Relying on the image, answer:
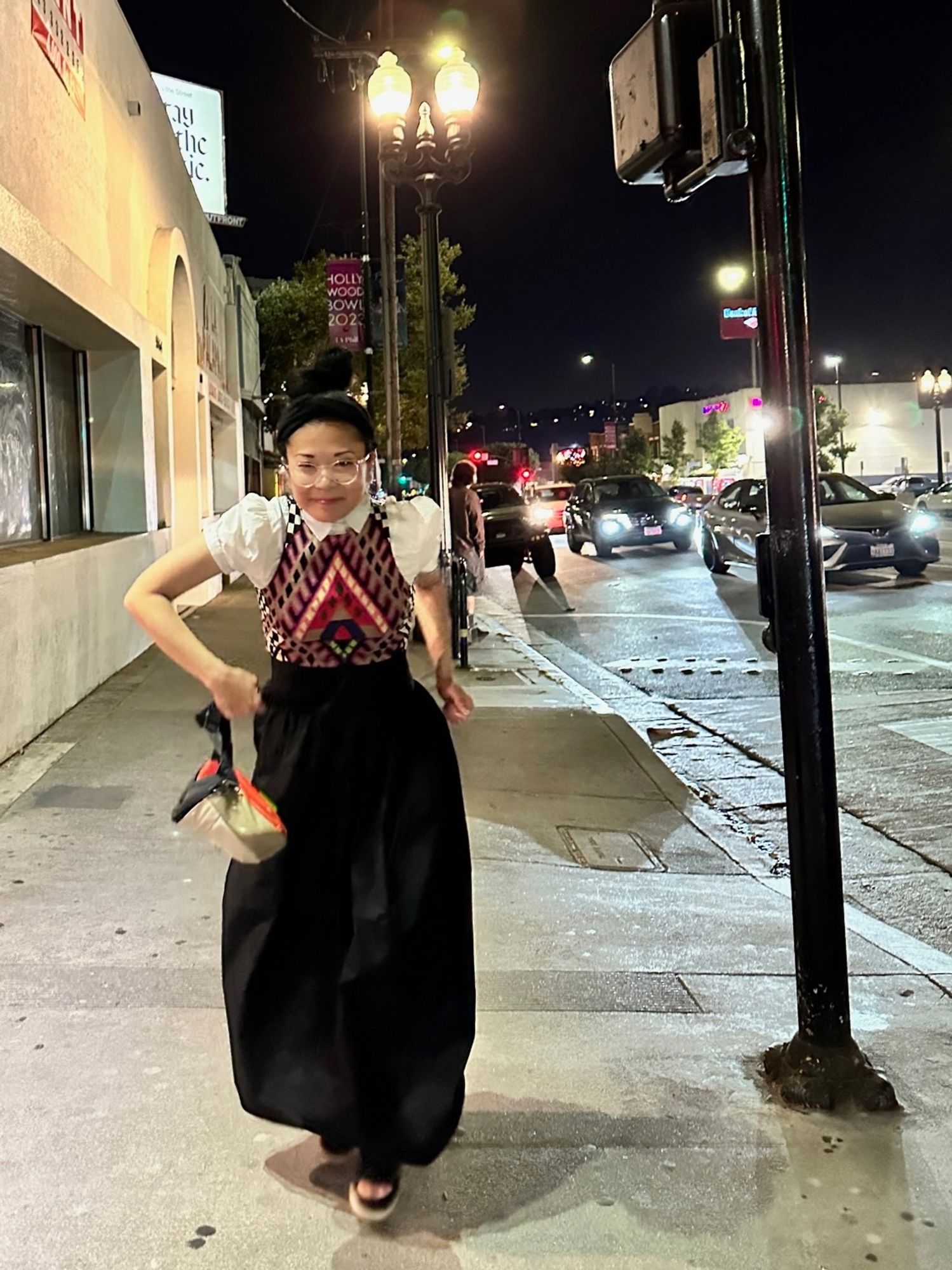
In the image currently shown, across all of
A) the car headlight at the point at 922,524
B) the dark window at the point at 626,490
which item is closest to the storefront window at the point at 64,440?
the car headlight at the point at 922,524

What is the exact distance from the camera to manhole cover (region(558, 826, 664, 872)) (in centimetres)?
588

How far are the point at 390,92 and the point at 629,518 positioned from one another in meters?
14.6

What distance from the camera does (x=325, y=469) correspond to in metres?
2.89

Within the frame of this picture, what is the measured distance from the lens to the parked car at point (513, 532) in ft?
68.2

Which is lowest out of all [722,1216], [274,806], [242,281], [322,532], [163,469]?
[722,1216]

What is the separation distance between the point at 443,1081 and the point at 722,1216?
713mm

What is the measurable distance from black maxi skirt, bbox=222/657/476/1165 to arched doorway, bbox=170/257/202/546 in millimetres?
13085

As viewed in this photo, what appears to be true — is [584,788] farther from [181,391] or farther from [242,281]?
A: [242,281]

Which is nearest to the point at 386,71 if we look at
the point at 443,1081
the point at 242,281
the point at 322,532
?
the point at 322,532

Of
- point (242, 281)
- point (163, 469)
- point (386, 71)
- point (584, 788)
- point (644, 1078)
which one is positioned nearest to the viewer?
point (644, 1078)

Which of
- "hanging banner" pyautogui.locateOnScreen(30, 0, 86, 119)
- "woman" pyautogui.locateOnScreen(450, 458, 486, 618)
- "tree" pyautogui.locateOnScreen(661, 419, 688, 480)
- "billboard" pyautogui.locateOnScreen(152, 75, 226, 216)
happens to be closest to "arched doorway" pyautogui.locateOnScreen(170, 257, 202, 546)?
"woman" pyautogui.locateOnScreen(450, 458, 486, 618)

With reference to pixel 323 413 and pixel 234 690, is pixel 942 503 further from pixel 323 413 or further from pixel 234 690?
pixel 234 690

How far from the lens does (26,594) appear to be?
7.36 metres

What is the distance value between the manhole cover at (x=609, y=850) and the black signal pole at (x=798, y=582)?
7.81 ft
